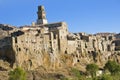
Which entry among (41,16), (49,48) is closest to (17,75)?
(49,48)

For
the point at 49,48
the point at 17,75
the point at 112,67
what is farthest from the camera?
the point at 112,67

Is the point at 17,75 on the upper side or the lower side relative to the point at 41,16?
lower

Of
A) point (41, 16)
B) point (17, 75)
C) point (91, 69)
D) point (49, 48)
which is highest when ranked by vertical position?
point (41, 16)

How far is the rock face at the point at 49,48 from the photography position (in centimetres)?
8381

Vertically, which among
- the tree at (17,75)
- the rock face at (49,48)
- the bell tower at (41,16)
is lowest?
the tree at (17,75)

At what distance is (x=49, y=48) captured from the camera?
90.8 metres

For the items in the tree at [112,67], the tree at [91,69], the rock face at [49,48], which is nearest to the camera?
the rock face at [49,48]

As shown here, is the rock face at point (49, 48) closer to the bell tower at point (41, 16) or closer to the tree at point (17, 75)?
the bell tower at point (41, 16)

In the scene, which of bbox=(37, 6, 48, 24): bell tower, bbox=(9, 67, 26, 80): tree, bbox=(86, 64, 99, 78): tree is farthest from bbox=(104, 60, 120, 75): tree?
bbox=(9, 67, 26, 80): tree

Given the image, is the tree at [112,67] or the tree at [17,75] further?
the tree at [112,67]

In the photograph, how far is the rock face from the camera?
8381 cm

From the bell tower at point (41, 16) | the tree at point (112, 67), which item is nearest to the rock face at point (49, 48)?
the bell tower at point (41, 16)

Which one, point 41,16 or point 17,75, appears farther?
point 41,16

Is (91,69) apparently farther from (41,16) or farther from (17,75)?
(41,16)
